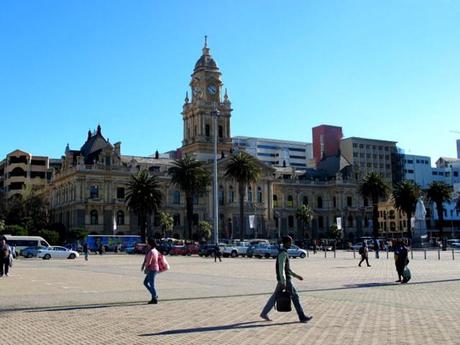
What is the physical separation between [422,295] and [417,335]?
7.91 meters

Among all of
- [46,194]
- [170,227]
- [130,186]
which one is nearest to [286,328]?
[130,186]

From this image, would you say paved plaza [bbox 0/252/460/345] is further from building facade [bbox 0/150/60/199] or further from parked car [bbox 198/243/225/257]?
building facade [bbox 0/150/60/199]

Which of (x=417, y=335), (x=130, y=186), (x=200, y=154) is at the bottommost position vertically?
(x=417, y=335)

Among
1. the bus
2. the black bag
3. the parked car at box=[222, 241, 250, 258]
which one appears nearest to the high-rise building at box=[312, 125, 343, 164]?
the bus

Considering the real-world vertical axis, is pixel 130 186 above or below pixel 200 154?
below

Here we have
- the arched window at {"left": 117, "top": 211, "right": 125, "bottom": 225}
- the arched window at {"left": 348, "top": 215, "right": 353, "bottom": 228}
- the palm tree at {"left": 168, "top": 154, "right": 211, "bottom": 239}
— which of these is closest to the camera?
the palm tree at {"left": 168, "top": 154, "right": 211, "bottom": 239}

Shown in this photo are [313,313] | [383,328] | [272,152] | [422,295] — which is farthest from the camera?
[272,152]

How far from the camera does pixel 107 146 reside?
360 feet

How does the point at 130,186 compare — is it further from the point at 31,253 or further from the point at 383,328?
the point at 383,328

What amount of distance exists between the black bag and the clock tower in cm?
10523

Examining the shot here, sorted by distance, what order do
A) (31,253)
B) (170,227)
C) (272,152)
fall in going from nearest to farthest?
1. (31,253)
2. (170,227)
3. (272,152)

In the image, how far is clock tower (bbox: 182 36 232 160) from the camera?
120 metres

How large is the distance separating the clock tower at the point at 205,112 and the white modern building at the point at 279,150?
56458mm

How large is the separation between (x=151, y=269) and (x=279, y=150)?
172 metres
